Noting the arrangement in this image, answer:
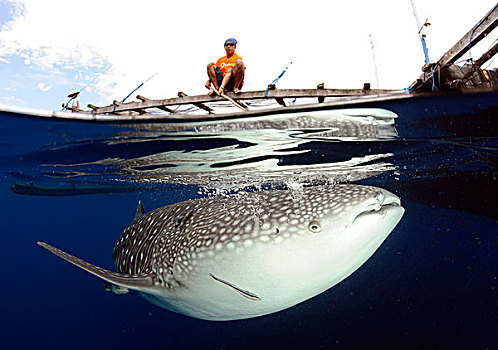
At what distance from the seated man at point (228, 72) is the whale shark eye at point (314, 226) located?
385 centimetres

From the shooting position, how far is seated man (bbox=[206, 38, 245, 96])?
6314 millimetres

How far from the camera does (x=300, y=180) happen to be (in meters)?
11.1

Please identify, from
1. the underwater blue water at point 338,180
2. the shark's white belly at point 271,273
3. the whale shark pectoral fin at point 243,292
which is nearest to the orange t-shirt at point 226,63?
the underwater blue water at point 338,180

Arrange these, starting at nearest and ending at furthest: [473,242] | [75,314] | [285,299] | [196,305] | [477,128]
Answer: [285,299], [196,305], [477,128], [473,242], [75,314]

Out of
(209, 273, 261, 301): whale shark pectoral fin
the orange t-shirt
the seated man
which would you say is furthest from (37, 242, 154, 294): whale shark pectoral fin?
the orange t-shirt

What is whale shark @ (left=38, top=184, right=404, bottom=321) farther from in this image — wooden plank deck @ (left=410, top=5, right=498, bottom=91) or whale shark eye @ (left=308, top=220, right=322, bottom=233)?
wooden plank deck @ (left=410, top=5, right=498, bottom=91)

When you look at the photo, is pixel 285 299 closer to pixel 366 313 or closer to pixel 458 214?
pixel 366 313

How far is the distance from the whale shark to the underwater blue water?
272 centimetres

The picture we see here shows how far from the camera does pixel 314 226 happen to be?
2646 millimetres

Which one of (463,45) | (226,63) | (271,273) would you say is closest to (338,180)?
(226,63)

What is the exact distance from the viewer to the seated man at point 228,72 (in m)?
6.31

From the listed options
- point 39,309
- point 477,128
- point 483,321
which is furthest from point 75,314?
point 477,128

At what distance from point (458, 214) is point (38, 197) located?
76.1 ft

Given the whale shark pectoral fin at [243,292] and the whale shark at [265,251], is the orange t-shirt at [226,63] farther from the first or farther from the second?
the whale shark pectoral fin at [243,292]
